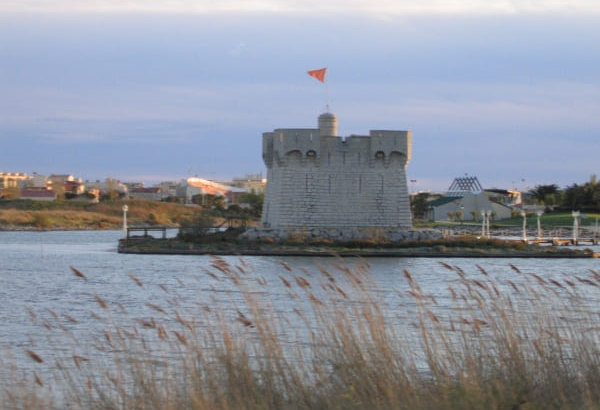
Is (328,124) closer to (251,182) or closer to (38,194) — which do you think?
(38,194)

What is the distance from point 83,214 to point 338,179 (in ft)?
146

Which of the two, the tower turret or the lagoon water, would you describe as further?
the tower turret

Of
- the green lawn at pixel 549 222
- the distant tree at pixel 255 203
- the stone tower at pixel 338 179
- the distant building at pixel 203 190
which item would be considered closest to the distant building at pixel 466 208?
the green lawn at pixel 549 222

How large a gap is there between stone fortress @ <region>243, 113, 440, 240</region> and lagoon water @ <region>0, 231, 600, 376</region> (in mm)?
2370

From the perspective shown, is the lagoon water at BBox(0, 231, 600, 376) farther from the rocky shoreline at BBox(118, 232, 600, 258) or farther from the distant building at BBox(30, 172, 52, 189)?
the distant building at BBox(30, 172, 52, 189)

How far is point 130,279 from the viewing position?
950 inches

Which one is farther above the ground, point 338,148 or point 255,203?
point 338,148

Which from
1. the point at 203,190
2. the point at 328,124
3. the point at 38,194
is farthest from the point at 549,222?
the point at 203,190

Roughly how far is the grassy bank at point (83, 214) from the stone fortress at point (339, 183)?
38.0 m

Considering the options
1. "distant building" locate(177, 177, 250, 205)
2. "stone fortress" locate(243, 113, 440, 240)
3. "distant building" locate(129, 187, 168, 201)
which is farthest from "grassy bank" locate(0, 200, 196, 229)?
"stone fortress" locate(243, 113, 440, 240)

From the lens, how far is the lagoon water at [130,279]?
41.9 feet

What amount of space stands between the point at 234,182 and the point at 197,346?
5834 inches

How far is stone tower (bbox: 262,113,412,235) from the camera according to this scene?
1329 inches

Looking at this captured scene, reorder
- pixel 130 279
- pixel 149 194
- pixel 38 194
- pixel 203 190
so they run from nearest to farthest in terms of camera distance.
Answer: pixel 130 279, pixel 38 194, pixel 203 190, pixel 149 194
